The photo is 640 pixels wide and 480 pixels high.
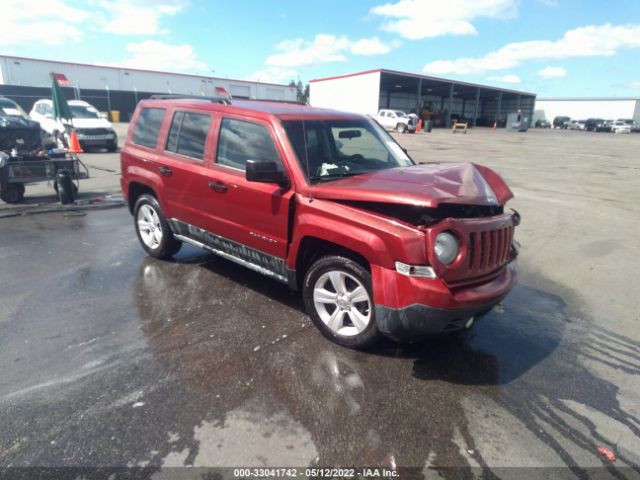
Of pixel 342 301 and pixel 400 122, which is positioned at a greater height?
pixel 400 122

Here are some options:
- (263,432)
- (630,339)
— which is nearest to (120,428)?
(263,432)

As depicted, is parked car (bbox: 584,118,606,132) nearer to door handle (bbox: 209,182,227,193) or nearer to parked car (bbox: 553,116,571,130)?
parked car (bbox: 553,116,571,130)

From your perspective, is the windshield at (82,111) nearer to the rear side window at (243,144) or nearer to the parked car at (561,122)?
the rear side window at (243,144)

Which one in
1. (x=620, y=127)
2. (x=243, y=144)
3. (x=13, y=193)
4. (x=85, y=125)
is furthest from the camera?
(x=620, y=127)

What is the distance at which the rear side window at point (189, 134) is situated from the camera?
4.55 m

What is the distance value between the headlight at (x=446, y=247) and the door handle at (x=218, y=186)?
221 cm

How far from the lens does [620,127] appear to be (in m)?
60.3

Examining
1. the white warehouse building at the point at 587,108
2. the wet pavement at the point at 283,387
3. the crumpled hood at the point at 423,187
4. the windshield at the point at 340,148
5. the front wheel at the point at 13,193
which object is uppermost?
the white warehouse building at the point at 587,108

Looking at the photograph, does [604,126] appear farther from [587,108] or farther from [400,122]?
[400,122]

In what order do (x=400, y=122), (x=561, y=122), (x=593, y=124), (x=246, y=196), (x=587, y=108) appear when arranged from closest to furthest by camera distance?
(x=246, y=196) → (x=400, y=122) → (x=593, y=124) → (x=561, y=122) → (x=587, y=108)

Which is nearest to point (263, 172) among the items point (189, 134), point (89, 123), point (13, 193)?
point (189, 134)

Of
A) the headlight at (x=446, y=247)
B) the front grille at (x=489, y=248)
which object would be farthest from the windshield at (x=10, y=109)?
the front grille at (x=489, y=248)

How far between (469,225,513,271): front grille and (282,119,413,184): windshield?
1.31 meters

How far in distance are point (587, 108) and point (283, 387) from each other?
313 feet
